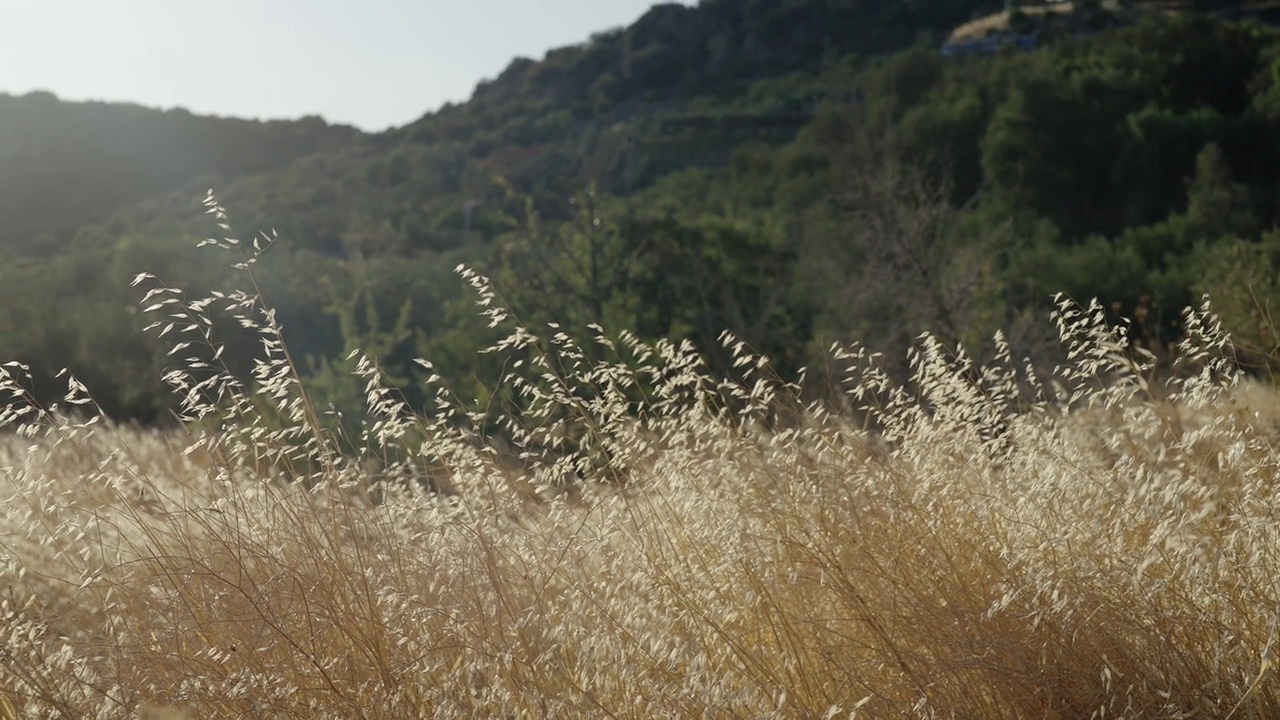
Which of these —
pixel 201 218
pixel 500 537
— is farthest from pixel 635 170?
pixel 500 537

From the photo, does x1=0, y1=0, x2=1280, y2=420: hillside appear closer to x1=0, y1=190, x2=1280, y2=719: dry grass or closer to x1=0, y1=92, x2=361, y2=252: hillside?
x1=0, y1=92, x2=361, y2=252: hillside

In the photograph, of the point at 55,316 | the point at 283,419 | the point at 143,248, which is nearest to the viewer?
the point at 283,419

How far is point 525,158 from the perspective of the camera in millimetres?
38781

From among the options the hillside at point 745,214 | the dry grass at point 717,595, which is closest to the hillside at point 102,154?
the hillside at point 745,214

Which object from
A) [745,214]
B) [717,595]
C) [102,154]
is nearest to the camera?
[717,595]

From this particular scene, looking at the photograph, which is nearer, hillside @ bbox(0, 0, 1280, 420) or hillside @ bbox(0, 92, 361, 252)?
hillside @ bbox(0, 0, 1280, 420)

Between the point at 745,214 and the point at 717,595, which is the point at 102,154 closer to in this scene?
the point at 745,214

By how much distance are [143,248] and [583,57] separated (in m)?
38.3

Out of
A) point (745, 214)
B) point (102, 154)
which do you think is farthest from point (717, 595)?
point (102, 154)

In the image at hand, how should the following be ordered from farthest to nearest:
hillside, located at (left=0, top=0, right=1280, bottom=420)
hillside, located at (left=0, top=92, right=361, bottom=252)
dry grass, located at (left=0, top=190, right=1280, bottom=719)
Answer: hillside, located at (left=0, top=92, right=361, bottom=252)
hillside, located at (left=0, top=0, right=1280, bottom=420)
dry grass, located at (left=0, top=190, right=1280, bottom=719)

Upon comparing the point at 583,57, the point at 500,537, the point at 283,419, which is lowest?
the point at 283,419

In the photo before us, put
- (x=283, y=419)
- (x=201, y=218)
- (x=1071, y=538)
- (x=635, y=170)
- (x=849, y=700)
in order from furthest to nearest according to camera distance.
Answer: (x=635, y=170) → (x=201, y=218) → (x=283, y=419) → (x=1071, y=538) → (x=849, y=700)

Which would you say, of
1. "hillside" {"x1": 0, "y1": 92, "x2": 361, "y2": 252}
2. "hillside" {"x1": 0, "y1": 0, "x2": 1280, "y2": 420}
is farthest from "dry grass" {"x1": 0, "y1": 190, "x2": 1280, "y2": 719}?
"hillside" {"x1": 0, "y1": 92, "x2": 361, "y2": 252}

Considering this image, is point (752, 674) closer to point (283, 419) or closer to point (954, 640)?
point (954, 640)
